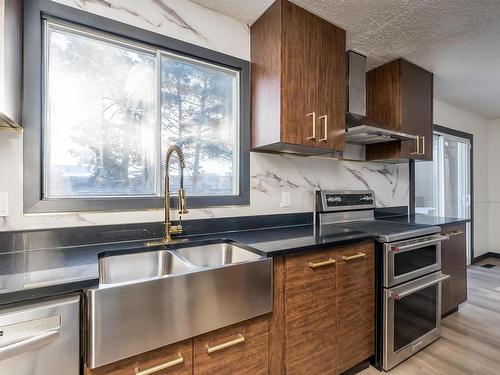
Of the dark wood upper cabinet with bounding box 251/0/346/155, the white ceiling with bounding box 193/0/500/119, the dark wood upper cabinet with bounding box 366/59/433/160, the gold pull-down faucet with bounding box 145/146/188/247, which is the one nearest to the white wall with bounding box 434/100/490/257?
the white ceiling with bounding box 193/0/500/119

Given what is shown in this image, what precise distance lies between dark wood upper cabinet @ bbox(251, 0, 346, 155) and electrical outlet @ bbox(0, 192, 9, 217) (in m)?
1.44

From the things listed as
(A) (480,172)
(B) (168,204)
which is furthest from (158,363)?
(A) (480,172)

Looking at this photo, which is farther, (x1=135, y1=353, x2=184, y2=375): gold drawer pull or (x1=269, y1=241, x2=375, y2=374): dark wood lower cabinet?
(x1=269, y1=241, x2=375, y2=374): dark wood lower cabinet

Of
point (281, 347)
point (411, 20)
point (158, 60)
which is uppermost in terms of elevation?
point (411, 20)

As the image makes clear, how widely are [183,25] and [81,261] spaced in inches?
61.2

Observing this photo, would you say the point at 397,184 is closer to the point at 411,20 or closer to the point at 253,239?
the point at 411,20

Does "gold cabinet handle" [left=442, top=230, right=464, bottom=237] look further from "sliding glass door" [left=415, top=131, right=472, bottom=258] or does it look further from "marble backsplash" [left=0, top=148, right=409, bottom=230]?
"sliding glass door" [left=415, top=131, right=472, bottom=258]

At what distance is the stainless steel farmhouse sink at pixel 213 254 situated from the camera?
1510mm

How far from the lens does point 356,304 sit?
1.67m

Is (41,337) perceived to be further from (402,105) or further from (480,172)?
(480,172)

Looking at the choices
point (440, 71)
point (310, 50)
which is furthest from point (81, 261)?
point (440, 71)

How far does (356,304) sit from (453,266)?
60.3 inches

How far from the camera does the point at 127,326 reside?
0.91 m

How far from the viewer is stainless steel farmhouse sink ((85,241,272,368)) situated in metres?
0.87
